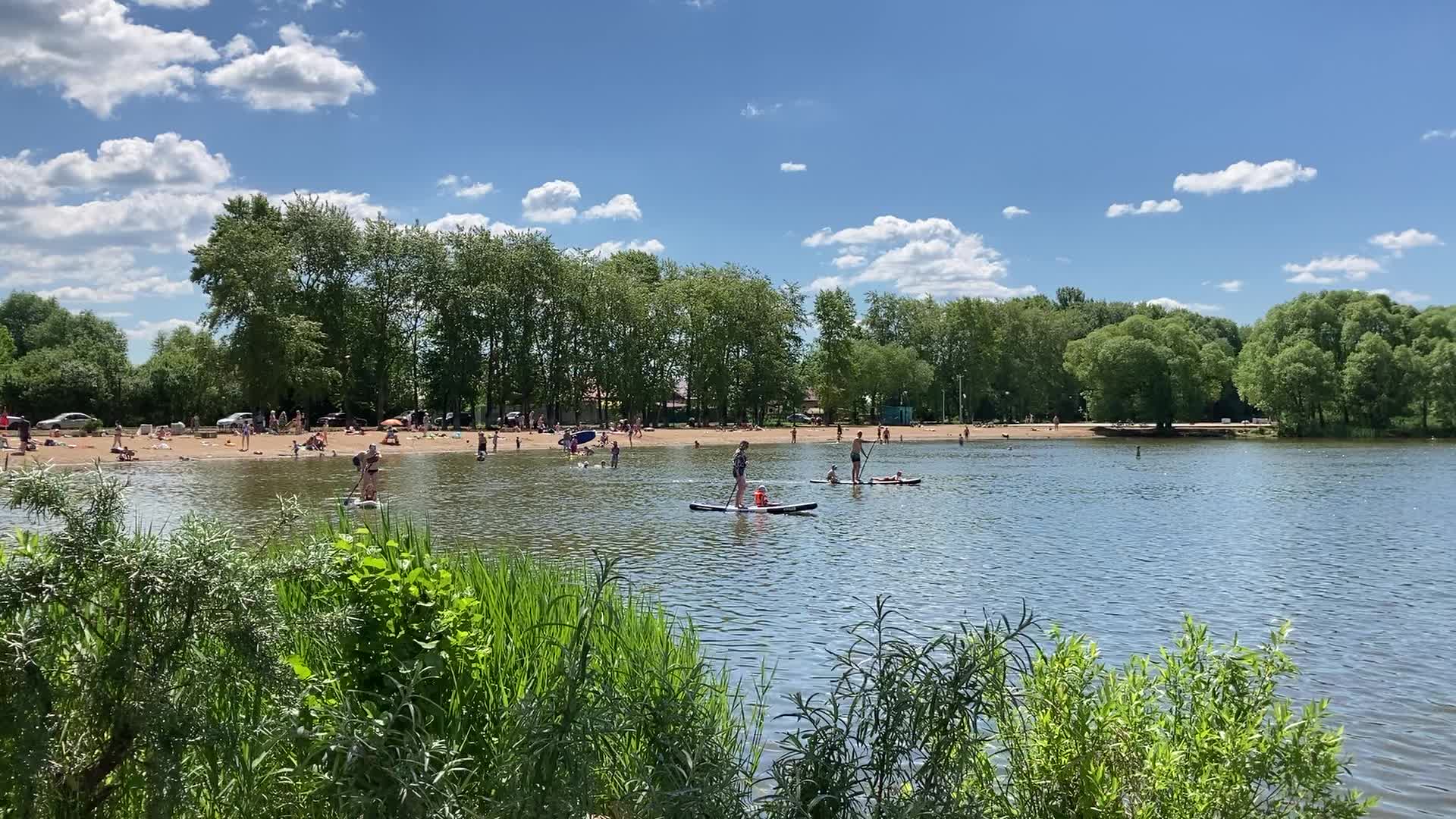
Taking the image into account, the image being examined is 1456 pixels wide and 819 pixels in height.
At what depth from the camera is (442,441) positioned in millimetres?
71188

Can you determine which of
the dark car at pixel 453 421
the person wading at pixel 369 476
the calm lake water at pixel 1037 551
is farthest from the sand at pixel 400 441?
the person wading at pixel 369 476

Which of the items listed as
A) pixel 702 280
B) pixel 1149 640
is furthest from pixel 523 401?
pixel 1149 640

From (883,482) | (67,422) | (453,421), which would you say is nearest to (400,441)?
(453,421)

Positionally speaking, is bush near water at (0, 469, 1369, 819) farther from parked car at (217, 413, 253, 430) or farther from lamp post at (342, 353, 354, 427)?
lamp post at (342, 353, 354, 427)

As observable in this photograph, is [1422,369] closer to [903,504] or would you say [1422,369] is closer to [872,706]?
[903,504]

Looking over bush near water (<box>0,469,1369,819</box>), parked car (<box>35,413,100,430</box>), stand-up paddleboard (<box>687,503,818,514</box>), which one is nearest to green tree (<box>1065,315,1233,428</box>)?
stand-up paddleboard (<box>687,503,818,514</box>)

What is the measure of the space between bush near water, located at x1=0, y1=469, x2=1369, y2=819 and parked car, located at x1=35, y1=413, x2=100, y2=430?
82968mm

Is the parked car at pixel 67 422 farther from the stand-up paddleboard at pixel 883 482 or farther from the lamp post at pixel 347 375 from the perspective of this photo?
the stand-up paddleboard at pixel 883 482

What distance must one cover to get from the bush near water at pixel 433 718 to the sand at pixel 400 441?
3033 centimetres

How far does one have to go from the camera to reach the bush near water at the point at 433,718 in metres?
4.18

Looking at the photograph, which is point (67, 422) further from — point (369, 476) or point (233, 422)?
point (369, 476)

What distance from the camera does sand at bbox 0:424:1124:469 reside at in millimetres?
52281

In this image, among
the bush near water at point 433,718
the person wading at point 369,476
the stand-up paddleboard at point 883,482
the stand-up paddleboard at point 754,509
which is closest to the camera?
the bush near water at point 433,718

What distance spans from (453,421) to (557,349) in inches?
505
